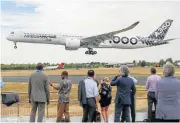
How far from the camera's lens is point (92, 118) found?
900cm

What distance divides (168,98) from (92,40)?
133 ft

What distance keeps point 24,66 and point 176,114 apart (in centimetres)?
5980

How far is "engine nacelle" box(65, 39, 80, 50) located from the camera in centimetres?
4338

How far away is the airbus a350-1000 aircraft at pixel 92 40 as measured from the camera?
44469 mm

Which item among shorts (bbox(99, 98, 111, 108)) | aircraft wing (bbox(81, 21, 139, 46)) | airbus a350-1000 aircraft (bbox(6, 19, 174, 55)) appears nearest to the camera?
shorts (bbox(99, 98, 111, 108))

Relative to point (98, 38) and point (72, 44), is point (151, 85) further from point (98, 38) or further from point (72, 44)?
point (98, 38)

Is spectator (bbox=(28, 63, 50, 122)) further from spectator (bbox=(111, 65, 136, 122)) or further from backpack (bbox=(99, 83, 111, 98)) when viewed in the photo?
spectator (bbox=(111, 65, 136, 122))

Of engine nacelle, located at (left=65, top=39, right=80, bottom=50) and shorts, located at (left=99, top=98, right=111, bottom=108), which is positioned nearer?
shorts, located at (left=99, top=98, right=111, bottom=108)

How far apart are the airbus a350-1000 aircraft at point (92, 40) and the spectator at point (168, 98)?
3625cm

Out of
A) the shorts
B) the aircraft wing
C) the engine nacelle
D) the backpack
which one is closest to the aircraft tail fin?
the aircraft wing

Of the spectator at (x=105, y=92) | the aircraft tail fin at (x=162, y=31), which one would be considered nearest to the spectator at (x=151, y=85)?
the spectator at (x=105, y=92)

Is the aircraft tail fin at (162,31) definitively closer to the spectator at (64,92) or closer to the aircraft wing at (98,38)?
the aircraft wing at (98,38)

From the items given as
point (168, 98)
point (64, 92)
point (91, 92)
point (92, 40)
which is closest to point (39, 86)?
point (64, 92)

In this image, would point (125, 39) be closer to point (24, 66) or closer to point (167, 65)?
point (24, 66)
